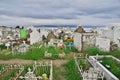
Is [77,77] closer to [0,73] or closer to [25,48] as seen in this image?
[0,73]

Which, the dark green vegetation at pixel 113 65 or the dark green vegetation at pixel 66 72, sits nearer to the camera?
the dark green vegetation at pixel 113 65

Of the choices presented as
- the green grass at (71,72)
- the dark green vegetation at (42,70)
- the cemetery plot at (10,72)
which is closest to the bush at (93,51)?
the green grass at (71,72)

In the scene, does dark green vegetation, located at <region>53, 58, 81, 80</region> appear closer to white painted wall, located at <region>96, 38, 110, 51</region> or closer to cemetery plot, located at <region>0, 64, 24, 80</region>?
cemetery plot, located at <region>0, 64, 24, 80</region>

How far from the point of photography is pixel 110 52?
2191cm

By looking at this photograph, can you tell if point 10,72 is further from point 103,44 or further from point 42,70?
point 103,44

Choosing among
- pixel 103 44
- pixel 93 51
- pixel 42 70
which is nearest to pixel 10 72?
pixel 42 70

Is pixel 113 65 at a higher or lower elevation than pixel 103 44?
lower

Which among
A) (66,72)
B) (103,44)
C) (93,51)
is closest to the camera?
(66,72)

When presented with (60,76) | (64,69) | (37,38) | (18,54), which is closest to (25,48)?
(18,54)

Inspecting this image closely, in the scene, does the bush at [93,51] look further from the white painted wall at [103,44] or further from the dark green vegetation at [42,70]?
the dark green vegetation at [42,70]

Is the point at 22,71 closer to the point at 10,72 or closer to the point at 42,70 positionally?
the point at 10,72

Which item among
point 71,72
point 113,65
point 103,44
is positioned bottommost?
point 71,72

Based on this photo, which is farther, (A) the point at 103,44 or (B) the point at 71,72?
(A) the point at 103,44

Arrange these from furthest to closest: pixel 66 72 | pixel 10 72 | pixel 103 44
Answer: pixel 103 44 < pixel 66 72 < pixel 10 72
